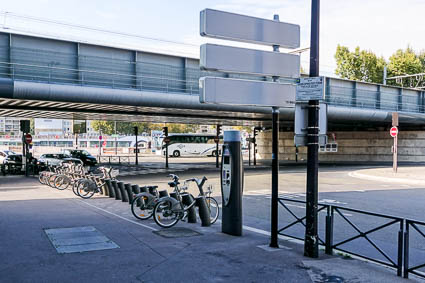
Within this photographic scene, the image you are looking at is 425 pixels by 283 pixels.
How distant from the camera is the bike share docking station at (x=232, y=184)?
29.6ft

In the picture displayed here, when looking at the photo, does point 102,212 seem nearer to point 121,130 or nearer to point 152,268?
point 152,268

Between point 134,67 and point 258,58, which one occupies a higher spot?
point 134,67

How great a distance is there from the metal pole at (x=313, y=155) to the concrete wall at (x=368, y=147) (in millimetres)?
38176

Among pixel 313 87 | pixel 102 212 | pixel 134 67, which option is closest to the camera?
pixel 313 87

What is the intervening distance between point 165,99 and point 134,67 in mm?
2444

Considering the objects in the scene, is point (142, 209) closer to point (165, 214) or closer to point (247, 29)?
point (165, 214)

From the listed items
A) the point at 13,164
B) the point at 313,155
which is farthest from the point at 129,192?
the point at 13,164

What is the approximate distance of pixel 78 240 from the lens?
833 cm

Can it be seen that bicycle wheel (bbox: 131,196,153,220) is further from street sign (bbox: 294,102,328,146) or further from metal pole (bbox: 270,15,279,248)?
street sign (bbox: 294,102,328,146)

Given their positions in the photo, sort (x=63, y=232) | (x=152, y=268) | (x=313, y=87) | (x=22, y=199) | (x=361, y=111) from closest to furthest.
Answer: (x=152, y=268) < (x=313, y=87) < (x=63, y=232) < (x=22, y=199) < (x=361, y=111)

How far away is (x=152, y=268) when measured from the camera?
644 cm

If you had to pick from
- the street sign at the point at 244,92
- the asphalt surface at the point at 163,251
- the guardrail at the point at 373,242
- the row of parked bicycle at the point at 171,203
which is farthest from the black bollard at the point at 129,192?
the street sign at the point at 244,92

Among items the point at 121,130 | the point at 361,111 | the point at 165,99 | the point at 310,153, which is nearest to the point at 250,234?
the point at 310,153

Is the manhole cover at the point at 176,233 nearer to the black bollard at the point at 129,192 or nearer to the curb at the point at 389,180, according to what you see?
the black bollard at the point at 129,192
